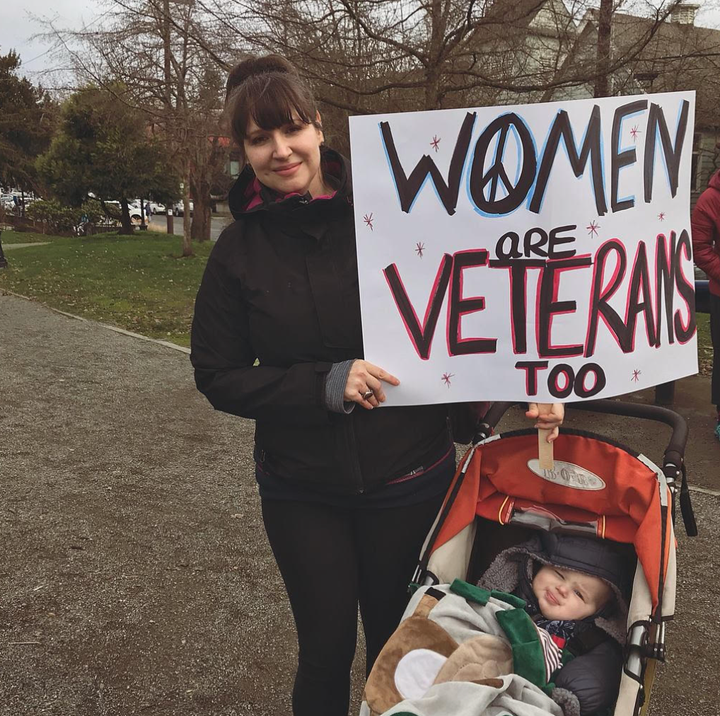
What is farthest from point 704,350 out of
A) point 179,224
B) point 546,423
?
point 179,224

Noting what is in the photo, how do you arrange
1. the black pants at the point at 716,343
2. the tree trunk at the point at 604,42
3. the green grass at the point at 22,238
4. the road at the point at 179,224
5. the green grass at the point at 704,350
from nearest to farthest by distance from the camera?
the black pants at the point at 716,343 → the green grass at the point at 704,350 → the tree trunk at the point at 604,42 → the green grass at the point at 22,238 → the road at the point at 179,224

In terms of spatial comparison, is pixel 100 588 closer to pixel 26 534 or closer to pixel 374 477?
pixel 26 534

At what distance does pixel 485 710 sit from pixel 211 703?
1.61 m

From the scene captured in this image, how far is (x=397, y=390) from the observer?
1.80m

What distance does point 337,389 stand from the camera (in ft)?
5.74

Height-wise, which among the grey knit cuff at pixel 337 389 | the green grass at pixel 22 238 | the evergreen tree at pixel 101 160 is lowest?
the grey knit cuff at pixel 337 389

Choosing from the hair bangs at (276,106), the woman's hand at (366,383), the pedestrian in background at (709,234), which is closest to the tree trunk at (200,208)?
the pedestrian in background at (709,234)

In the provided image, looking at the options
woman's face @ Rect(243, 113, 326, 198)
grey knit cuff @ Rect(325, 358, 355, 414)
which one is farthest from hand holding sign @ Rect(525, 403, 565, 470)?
woman's face @ Rect(243, 113, 326, 198)

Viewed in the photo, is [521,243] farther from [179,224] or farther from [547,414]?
[179,224]

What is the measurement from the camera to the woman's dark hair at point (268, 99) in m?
1.75

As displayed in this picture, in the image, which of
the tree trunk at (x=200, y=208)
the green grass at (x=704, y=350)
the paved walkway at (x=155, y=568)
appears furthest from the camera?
the tree trunk at (x=200, y=208)

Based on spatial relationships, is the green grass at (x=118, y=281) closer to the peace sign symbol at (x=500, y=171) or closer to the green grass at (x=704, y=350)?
the green grass at (x=704, y=350)

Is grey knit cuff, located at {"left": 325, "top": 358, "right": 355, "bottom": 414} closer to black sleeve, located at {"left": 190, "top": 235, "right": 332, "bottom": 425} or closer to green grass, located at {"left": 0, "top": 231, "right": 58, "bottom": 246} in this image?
black sleeve, located at {"left": 190, "top": 235, "right": 332, "bottom": 425}

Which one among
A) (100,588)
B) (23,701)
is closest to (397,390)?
(23,701)
